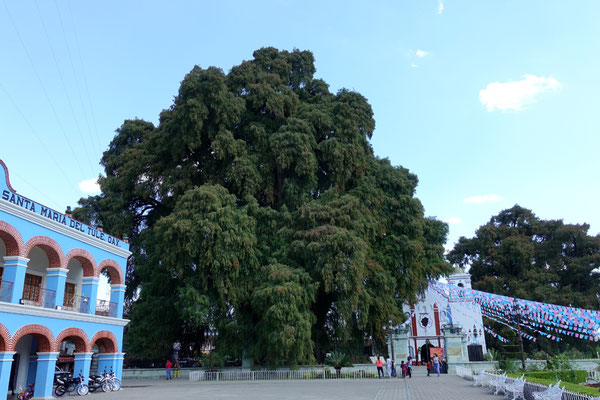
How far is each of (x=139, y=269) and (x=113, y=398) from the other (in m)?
12.6

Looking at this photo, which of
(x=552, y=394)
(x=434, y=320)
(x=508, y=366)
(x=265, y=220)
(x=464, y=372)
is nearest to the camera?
(x=552, y=394)

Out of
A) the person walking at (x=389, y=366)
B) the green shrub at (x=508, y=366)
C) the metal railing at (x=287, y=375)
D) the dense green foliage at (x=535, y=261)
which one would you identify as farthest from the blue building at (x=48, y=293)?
the dense green foliage at (x=535, y=261)

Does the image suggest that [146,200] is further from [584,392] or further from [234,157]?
[584,392]

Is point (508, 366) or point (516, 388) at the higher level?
point (516, 388)

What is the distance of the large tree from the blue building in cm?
424

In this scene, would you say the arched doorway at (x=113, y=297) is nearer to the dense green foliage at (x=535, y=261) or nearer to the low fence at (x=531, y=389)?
the low fence at (x=531, y=389)

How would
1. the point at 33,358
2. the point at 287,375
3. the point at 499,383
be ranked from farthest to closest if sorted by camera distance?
the point at 287,375
the point at 33,358
the point at 499,383

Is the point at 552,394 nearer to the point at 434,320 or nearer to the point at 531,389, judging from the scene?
the point at 531,389

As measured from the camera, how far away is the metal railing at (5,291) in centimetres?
1464

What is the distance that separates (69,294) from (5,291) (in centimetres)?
503

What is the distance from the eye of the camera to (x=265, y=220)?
2686 centimetres

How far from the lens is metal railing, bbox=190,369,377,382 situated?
76.9 ft

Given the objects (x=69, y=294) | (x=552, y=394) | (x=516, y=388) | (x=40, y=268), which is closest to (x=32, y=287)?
(x=40, y=268)

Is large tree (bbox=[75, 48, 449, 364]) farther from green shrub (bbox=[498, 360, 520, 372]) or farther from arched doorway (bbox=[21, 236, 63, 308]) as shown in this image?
arched doorway (bbox=[21, 236, 63, 308])
